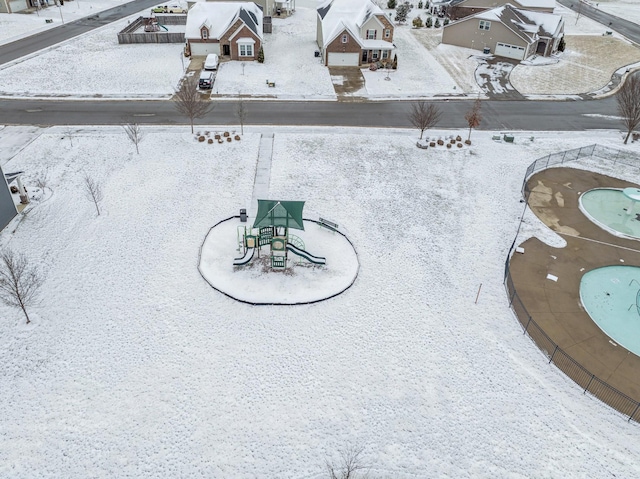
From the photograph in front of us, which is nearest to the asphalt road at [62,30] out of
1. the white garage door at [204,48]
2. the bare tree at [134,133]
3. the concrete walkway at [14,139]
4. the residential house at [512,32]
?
the white garage door at [204,48]

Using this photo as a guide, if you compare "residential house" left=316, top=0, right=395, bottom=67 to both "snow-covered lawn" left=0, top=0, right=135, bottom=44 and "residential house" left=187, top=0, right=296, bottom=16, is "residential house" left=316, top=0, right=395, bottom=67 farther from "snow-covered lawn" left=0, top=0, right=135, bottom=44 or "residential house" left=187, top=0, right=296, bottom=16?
"snow-covered lawn" left=0, top=0, right=135, bottom=44

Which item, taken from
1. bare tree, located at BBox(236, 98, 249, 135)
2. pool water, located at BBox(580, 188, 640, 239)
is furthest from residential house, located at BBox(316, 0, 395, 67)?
pool water, located at BBox(580, 188, 640, 239)

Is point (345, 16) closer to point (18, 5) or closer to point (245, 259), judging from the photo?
point (245, 259)

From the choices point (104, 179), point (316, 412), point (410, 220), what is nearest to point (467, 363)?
point (316, 412)

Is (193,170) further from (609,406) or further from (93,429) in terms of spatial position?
(609,406)

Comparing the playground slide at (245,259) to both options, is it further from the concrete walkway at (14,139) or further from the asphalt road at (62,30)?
the asphalt road at (62,30)

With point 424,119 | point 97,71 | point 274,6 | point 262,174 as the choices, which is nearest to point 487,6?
point 274,6
